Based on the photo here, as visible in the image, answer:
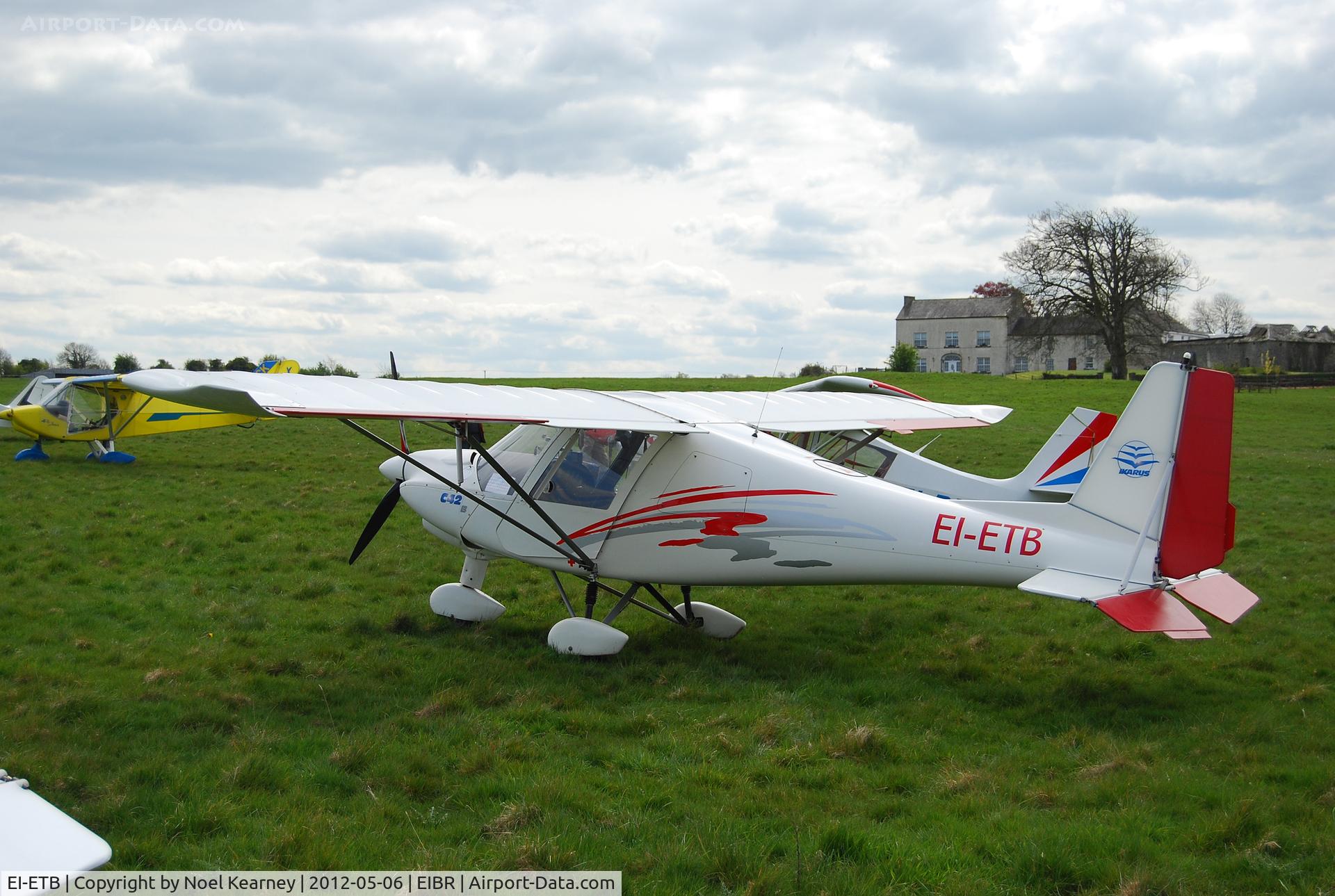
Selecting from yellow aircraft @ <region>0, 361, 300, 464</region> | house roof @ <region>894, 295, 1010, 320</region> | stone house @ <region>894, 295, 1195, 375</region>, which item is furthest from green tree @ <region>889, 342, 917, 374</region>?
yellow aircraft @ <region>0, 361, 300, 464</region>

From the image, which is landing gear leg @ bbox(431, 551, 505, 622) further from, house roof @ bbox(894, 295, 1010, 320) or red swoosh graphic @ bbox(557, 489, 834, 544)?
house roof @ bbox(894, 295, 1010, 320)

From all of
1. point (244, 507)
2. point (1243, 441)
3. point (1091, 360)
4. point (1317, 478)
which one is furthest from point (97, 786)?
point (1091, 360)

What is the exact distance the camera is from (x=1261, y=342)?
69375 mm

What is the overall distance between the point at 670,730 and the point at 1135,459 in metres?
3.36

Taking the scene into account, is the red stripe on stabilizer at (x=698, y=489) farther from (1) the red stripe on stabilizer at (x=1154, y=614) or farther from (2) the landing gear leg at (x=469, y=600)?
(1) the red stripe on stabilizer at (x=1154, y=614)

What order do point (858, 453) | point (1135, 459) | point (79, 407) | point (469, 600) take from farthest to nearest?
point (79, 407) < point (858, 453) < point (469, 600) < point (1135, 459)

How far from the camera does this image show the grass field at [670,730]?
4059 millimetres

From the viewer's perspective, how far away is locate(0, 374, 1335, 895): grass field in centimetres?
406

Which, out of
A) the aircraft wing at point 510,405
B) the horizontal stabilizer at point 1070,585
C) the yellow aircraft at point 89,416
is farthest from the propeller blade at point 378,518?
the yellow aircraft at point 89,416

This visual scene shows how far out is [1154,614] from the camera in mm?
5488

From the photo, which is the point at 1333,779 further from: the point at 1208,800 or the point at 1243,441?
the point at 1243,441

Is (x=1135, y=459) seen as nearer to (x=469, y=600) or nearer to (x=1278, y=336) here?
(x=469, y=600)

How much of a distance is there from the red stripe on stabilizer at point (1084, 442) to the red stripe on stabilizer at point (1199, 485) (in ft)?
15.6

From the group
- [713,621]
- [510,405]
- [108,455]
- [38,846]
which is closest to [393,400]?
[510,405]
